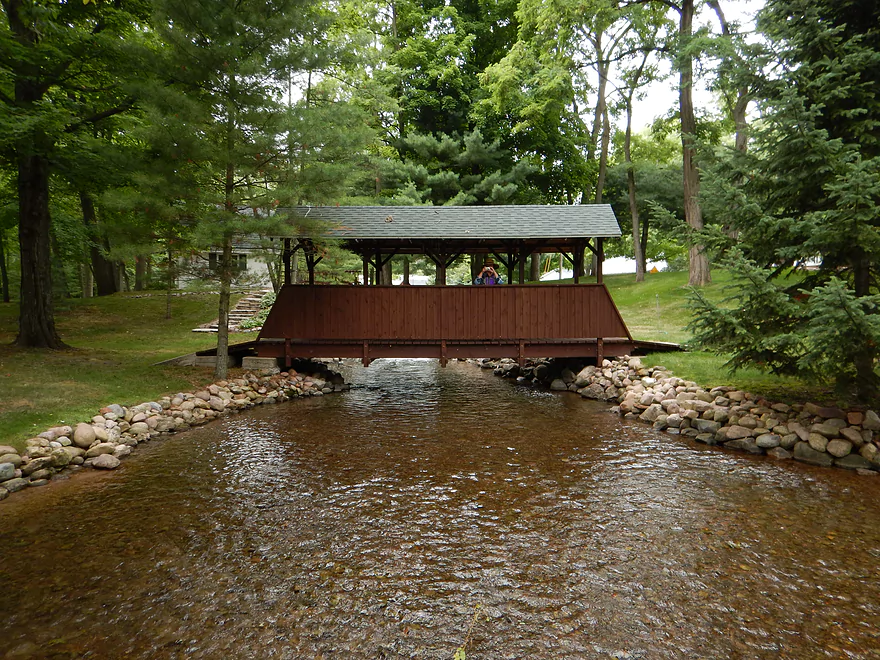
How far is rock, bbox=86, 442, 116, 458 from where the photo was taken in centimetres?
748

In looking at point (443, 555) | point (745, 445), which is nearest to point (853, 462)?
point (745, 445)

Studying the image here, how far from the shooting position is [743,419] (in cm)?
827

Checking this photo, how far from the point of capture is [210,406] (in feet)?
34.3

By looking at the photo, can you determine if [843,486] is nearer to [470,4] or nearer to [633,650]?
[633,650]

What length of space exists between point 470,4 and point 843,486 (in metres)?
29.1

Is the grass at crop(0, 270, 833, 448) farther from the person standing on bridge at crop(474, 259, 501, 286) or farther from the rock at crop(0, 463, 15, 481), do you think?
the person standing on bridge at crop(474, 259, 501, 286)

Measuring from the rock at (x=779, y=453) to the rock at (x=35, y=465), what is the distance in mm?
10323

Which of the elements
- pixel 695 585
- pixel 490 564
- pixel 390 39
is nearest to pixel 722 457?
pixel 695 585

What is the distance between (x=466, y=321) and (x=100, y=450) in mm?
8279

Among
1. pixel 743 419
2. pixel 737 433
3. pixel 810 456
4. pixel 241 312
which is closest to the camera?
pixel 810 456

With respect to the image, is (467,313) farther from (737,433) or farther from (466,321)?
(737,433)

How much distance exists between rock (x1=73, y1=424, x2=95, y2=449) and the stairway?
11911mm

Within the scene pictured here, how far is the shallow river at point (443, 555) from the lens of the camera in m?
3.66

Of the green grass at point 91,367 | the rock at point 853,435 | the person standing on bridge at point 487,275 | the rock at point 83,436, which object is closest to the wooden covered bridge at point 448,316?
the person standing on bridge at point 487,275
